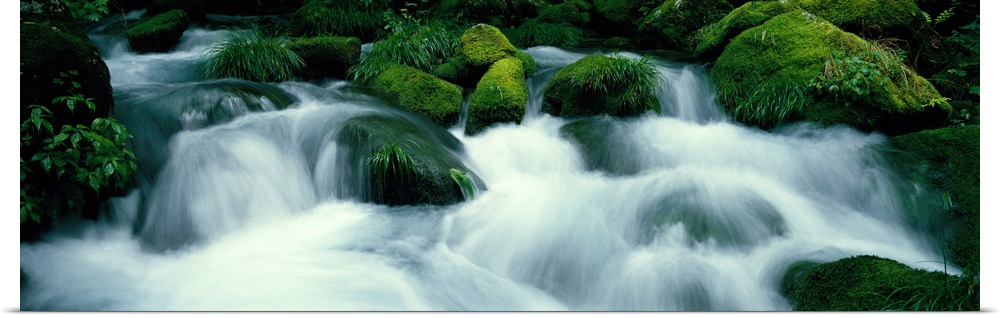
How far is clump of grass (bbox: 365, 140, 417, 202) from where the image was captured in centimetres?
327

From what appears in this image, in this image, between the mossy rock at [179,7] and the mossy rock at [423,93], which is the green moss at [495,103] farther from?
the mossy rock at [179,7]

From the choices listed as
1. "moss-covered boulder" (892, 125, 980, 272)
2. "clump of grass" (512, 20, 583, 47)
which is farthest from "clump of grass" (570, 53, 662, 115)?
"clump of grass" (512, 20, 583, 47)

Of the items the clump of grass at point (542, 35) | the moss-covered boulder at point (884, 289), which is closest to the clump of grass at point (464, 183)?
the moss-covered boulder at point (884, 289)

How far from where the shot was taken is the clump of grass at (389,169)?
327 centimetres

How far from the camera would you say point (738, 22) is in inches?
202

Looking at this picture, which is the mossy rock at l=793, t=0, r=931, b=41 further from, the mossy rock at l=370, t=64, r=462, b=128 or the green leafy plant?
the green leafy plant

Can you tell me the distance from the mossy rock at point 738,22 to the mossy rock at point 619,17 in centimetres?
188

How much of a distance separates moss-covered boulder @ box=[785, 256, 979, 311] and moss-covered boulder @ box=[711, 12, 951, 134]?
6.74ft

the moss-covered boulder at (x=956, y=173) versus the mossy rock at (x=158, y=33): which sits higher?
the mossy rock at (x=158, y=33)

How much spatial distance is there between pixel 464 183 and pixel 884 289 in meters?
2.14

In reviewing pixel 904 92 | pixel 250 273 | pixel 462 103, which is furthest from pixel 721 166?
pixel 250 273

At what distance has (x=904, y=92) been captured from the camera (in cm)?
387

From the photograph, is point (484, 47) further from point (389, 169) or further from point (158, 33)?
point (158, 33)
